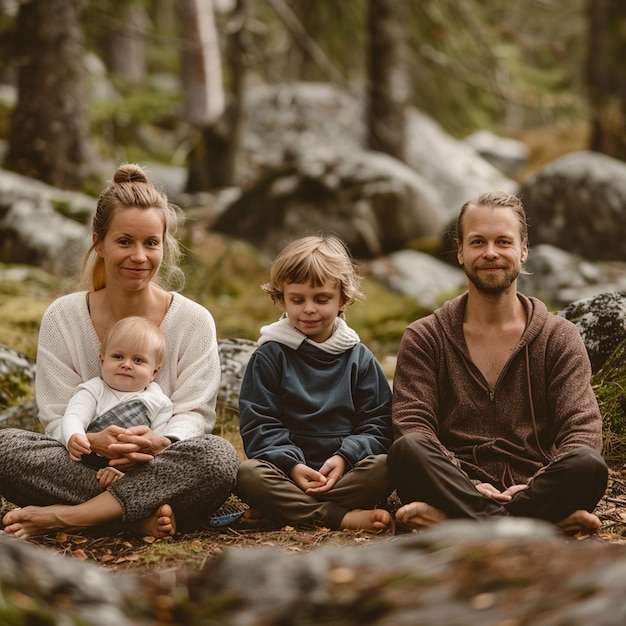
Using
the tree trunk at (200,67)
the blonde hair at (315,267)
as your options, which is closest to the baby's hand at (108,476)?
the blonde hair at (315,267)

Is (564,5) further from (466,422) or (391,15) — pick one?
(466,422)

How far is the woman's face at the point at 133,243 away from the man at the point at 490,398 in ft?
4.13

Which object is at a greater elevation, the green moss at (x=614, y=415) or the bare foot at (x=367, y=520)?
the green moss at (x=614, y=415)

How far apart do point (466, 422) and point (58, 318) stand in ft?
6.46

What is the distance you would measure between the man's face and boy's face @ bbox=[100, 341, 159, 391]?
1.53 metres

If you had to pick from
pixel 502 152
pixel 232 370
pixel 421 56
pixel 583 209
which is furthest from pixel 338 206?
pixel 502 152

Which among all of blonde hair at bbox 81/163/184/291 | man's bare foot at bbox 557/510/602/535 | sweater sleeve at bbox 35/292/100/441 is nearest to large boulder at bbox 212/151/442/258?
blonde hair at bbox 81/163/184/291

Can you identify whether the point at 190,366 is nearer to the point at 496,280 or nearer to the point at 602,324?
the point at 496,280

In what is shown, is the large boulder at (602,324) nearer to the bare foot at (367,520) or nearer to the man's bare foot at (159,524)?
the bare foot at (367,520)

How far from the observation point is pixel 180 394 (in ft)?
13.4

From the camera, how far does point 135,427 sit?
148 inches

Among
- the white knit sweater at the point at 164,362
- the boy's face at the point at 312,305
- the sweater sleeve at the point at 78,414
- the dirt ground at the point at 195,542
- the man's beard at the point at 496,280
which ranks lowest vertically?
the dirt ground at the point at 195,542

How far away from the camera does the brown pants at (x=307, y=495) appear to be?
12.6 feet

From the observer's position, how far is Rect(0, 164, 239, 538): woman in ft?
12.3
